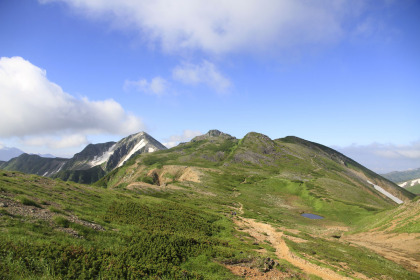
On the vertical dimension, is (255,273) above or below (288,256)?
above

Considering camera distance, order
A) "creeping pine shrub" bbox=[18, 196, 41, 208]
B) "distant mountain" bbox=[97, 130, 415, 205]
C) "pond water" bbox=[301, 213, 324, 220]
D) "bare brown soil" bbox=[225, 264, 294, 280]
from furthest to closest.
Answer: "distant mountain" bbox=[97, 130, 415, 205], "pond water" bbox=[301, 213, 324, 220], "creeping pine shrub" bbox=[18, 196, 41, 208], "bare brown soil" bbox=[225, 264, 294, 280]

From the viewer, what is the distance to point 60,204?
102 feet

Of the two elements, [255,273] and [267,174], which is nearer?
[255,273]

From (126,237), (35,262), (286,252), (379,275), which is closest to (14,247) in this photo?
(35,262)

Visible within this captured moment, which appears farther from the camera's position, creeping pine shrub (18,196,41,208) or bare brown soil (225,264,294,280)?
creeping pine shrub (18,196,41,208)

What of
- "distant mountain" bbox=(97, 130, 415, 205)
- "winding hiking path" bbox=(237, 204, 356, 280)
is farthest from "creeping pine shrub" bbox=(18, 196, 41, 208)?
"distant mountain" bbox=(97, 130, 415, 205)

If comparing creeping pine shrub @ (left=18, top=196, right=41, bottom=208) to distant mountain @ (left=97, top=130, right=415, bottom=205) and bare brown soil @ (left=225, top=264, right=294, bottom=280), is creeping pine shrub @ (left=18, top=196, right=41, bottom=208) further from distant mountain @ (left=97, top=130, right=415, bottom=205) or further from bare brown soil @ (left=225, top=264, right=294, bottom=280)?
distant mountain @ (left=97, top=130, right=415, bottom=205)

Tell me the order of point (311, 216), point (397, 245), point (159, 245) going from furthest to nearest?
point (311, 216) → point (397, 245) → point (159, 245)

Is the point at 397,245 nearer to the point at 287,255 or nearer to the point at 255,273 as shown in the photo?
the point at 287,255

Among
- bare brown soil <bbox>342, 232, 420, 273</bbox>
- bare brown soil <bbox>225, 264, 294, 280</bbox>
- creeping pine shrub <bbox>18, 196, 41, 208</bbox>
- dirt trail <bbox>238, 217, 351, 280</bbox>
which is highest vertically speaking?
creeping pine shrub <bbox>18, 196, 41, 208</bbox>

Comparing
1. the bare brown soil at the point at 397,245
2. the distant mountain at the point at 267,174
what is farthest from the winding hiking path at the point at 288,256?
the distant mountain at the point at 267,174

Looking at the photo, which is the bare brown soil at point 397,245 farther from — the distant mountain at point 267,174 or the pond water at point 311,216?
the distant mountain at point 267,174

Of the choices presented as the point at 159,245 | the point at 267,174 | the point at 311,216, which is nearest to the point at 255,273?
the point at 159,245

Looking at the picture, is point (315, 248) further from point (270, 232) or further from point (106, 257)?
point (106, 257)
